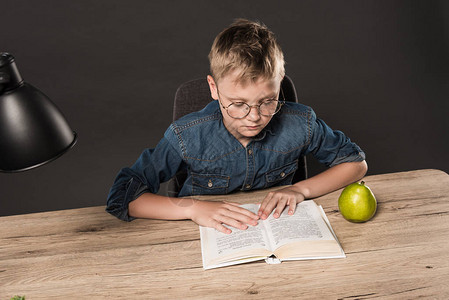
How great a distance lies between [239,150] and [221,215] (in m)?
0.34

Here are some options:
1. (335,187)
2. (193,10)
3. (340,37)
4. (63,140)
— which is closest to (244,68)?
(335,187)

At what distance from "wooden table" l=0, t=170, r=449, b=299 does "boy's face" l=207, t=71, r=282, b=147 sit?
248 millimetres

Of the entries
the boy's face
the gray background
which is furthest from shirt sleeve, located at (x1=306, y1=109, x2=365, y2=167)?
the gray background

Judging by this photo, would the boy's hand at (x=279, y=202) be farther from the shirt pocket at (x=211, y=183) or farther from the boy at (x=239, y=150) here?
the shirt pocket at (x=211, y=183)

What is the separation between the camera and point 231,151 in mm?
1586

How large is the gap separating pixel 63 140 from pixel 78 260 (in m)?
0.49

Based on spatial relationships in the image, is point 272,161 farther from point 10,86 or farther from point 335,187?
point 10,86

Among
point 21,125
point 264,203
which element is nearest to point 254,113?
point 264,203

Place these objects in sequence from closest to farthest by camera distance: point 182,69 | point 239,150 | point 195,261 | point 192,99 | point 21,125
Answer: point 21,125 < point 195,261 < point 239,150 < point 192,99 < point 182,69

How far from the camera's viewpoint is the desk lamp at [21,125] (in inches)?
32.0

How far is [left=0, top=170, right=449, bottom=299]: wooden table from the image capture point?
1084 millimetres

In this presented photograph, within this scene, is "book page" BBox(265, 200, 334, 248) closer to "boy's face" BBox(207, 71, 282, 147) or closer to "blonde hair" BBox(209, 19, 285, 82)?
"boy's face" BBox(207, 71, 282, 147)

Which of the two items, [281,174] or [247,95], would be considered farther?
[281,174]

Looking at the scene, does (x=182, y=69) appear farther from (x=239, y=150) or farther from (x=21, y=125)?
(x=21, y=125)
